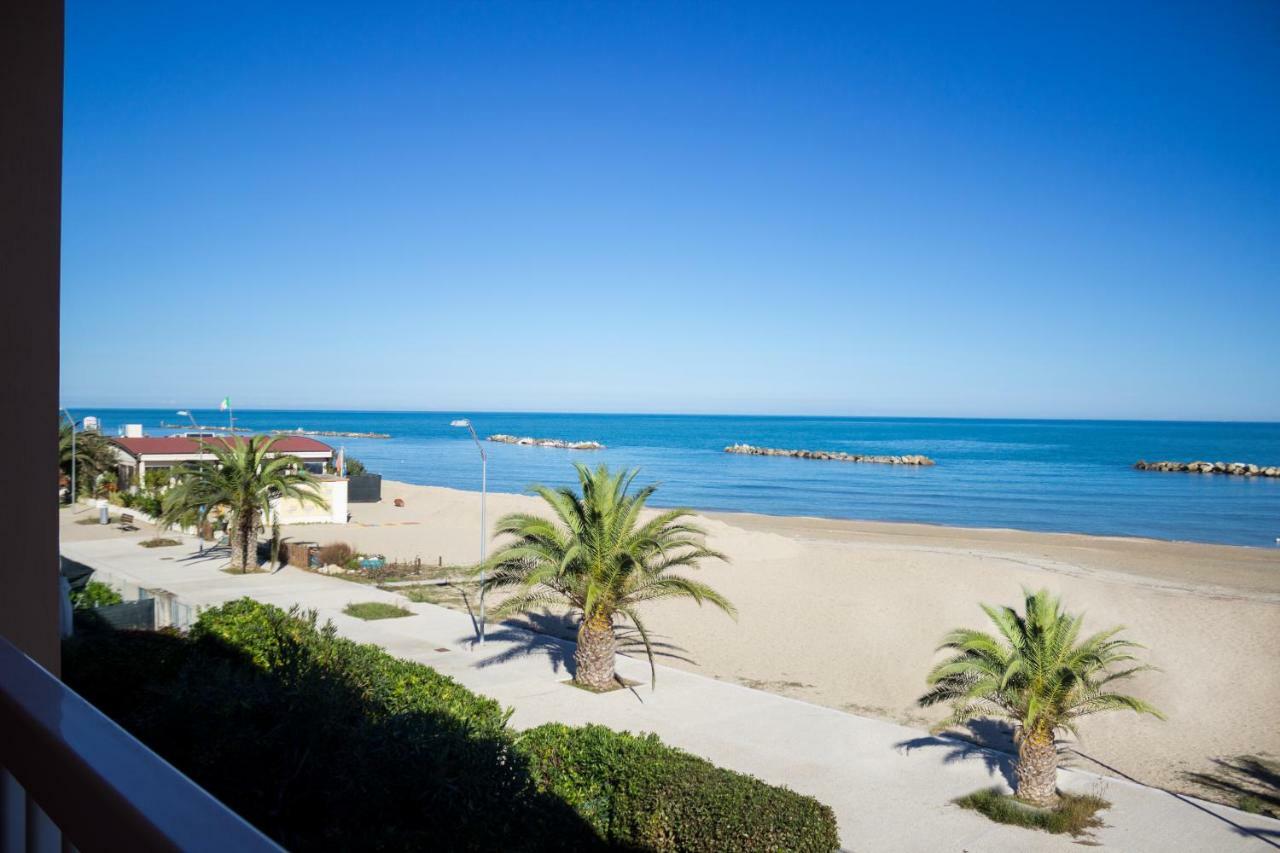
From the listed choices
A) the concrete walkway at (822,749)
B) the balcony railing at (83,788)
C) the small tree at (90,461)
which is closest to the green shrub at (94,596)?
the concrete walkway at (822,749)

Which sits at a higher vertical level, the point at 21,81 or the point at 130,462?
the point at 21,81

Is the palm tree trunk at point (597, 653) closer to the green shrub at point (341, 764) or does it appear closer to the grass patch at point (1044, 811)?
the grass patch at point (1044, 811)

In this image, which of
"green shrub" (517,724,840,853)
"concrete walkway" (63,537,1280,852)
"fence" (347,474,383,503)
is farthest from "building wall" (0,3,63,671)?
"fence" (347,474,383,503)

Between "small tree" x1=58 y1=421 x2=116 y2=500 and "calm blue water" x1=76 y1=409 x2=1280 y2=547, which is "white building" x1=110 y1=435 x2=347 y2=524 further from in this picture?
"calm blue water" x1=76 y1=409 x2=1280 y2=547

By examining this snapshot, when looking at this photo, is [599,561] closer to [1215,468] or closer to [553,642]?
[553,642]

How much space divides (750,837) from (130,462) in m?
40.4

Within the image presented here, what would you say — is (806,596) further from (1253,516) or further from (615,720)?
(1253,516)

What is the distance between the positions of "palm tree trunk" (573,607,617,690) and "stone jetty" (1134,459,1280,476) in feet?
304

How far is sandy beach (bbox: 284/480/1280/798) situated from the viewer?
16906 millimetres

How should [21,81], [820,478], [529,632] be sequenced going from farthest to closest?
[820,478] < [529,632] < [21,81]

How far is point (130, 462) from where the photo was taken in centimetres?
4119

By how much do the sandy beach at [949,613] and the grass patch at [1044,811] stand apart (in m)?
2.45

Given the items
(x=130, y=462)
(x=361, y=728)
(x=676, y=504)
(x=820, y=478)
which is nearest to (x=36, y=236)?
(x=361, y=728)

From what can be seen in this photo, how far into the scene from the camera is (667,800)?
29.6 ft
